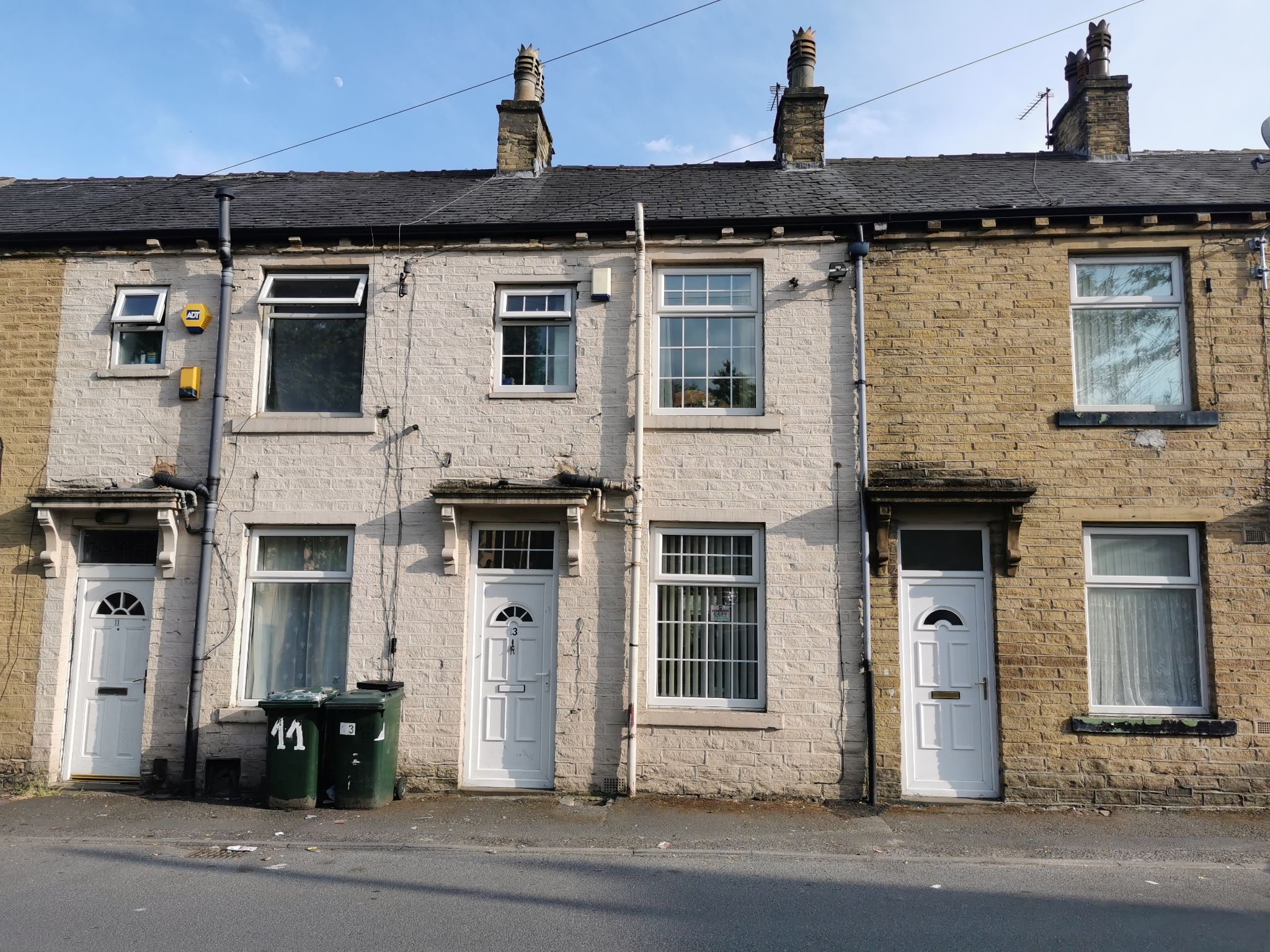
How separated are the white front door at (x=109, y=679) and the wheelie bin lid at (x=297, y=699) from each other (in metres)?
1.92

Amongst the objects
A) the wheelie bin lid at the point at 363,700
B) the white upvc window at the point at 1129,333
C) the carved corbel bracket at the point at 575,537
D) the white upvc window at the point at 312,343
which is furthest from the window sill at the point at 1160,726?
the white upvc window at the point at 312,343

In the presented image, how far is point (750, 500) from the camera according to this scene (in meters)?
9.25

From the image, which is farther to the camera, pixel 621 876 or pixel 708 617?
pixel 708 617

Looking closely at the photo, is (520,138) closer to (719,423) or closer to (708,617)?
(719,423)

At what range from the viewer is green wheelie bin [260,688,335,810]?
843 centimetres

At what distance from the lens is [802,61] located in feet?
38.4

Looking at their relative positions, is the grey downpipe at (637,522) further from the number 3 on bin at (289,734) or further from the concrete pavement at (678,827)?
the number 3 on bin at (289,734)

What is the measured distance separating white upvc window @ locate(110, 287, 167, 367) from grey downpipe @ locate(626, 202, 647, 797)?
5268 mm

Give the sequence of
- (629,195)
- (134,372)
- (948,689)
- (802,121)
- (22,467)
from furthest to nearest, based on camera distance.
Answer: (802,121), (629,195), (134,372), (22,467), (948,689)

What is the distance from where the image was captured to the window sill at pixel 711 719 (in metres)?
8.84

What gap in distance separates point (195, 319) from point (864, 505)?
7.41 meters

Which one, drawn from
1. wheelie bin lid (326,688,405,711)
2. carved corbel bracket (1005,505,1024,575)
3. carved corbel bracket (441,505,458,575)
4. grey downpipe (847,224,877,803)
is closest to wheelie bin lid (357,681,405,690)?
wheelie bin lid (326,688,405,711)

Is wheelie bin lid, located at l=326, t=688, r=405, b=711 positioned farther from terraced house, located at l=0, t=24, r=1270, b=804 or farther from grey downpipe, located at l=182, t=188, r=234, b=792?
grey downpipe, located at l=182, t=188, r=234, b=792

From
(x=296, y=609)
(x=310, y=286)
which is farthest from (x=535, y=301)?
(x=296, y=609)
